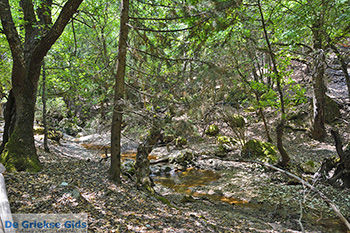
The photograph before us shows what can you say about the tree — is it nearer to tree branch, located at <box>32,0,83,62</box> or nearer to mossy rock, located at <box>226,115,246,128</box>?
tree branch, located at <box>32,0,83,62</box>

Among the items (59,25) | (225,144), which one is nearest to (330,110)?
(225,144)

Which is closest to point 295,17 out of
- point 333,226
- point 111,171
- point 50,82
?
point 333,226

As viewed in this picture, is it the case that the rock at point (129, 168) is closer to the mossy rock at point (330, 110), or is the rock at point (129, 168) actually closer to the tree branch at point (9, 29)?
the tree branch at point (9, 29)

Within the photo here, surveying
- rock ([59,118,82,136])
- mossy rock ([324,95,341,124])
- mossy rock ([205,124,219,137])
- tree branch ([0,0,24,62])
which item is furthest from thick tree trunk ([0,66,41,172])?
rock ([59,118,82,136])

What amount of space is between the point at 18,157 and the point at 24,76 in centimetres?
188

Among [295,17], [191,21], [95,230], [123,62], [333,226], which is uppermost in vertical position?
[295,17]

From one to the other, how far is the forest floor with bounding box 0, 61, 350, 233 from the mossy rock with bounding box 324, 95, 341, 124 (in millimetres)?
3432

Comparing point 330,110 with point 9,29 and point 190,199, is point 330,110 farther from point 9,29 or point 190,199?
point 9,29

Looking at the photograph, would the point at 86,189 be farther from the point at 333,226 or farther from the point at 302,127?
the point at 302,127

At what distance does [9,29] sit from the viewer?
4.40 meters

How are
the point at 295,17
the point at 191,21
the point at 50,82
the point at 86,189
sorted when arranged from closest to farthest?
the point at 86,189 < the point at 191,21 < the point at 295,17 < the point at 50,82

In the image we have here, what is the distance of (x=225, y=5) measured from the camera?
167 inches

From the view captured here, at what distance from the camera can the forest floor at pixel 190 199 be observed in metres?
3.18

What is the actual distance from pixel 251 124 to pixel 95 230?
44.4 ft
